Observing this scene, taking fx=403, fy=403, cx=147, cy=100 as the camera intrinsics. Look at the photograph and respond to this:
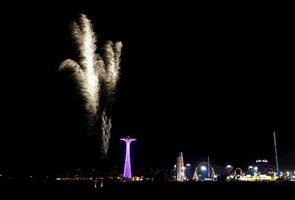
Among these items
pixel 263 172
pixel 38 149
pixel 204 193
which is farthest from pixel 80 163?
pixel 263 172

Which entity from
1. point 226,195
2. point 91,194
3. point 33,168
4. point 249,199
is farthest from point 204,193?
point 33,168

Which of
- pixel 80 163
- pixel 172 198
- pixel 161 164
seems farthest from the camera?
pixel 161 164

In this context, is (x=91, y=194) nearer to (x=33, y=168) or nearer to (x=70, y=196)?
(x=70, y=196)

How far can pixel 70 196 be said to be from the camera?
68.9 ft

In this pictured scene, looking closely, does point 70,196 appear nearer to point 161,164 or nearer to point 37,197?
point 37,197

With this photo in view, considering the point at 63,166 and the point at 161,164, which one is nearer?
the point at 63,166

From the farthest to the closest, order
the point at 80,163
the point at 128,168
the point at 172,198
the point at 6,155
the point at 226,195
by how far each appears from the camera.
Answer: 1. the point at 80,163
2. the point at 6,155
3. the point at 128,168
4. the point at 226,195
5. the point at 172,198

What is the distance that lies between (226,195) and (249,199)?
1.86 meters

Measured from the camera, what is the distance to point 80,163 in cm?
7025

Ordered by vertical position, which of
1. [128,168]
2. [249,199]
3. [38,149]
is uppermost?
[38,149]

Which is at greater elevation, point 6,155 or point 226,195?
point 6,155

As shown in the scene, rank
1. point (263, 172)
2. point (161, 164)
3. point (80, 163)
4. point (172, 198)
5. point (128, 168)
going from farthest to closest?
point (263, 172) → point (161, 164) → point (80, 163) → point (128, 168) → point (172, 198)

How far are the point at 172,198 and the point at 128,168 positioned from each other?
2767cm

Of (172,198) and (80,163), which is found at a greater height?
(80,163)
